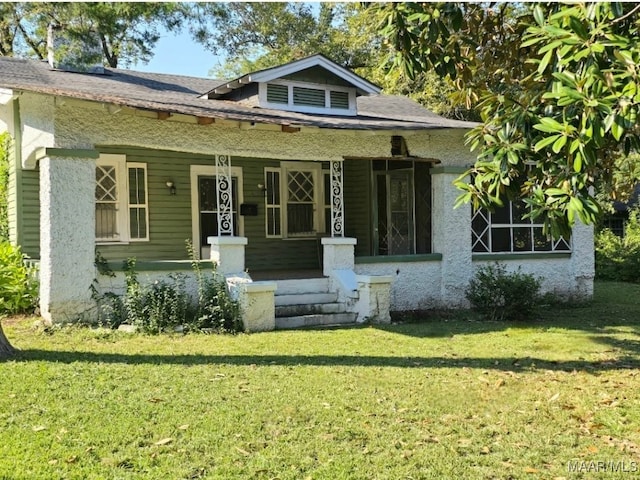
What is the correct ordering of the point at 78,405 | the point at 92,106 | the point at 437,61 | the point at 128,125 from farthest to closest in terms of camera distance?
the point at 128,125 → the point at 92,106 → the point at 437,61 → the point at 78,405

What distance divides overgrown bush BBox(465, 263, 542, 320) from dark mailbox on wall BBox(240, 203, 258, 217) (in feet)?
16.3

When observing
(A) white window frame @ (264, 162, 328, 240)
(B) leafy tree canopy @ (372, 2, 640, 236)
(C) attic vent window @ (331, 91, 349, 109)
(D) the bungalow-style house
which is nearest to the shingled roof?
(D) the bungalow-style house

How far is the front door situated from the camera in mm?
14617

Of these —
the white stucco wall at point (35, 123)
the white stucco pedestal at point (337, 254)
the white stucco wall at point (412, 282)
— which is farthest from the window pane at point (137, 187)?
the white stucco wall at point (412, 282)

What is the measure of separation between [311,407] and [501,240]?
29.1 ft

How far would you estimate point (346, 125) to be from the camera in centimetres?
1159

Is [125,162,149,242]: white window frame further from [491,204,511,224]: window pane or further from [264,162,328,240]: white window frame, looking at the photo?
[491,204,511,224]: window pane

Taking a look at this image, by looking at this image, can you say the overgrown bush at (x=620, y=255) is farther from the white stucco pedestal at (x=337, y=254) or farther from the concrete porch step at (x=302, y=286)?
the concrete porch step at (x=302, y=286)

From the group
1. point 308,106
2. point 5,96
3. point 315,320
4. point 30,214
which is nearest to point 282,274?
point 315,320

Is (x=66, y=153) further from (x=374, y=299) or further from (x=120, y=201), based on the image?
(x=374, y=299)

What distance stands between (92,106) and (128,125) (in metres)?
0.81

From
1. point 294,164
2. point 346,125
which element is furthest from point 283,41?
point 346,125

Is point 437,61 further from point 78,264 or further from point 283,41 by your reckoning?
point 283,41

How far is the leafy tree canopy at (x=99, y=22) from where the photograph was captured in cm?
1577
